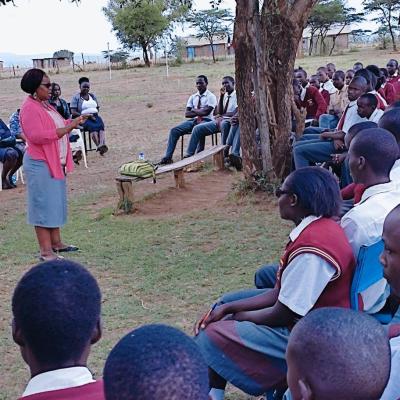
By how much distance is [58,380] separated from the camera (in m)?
1.92

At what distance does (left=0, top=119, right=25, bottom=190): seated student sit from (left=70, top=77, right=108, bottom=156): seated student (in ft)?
7.31

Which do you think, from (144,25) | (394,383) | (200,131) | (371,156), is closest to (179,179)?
(200,131)

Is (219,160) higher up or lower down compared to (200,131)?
lower down

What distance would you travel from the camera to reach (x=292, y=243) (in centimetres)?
309

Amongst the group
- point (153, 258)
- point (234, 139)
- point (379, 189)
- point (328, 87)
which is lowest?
point (153, 258)

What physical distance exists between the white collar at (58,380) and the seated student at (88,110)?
35.1ft

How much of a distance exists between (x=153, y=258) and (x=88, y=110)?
21.7 feet

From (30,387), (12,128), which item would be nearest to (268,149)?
(12,128)

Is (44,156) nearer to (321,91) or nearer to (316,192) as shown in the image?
(316,192)

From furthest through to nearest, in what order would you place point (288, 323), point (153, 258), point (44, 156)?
point (153, 258) → point (44, 156) → point (288, 323)

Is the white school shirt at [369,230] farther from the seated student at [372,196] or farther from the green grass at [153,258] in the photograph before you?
the green grass at [153,258]

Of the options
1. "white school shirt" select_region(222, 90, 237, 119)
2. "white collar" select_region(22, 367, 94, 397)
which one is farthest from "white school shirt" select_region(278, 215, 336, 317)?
"white school shirt" select_region(222, 90, 237, 119)

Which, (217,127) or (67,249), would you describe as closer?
(67,249)

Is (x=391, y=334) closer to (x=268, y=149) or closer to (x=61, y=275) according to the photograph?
(x=61, y=275)
